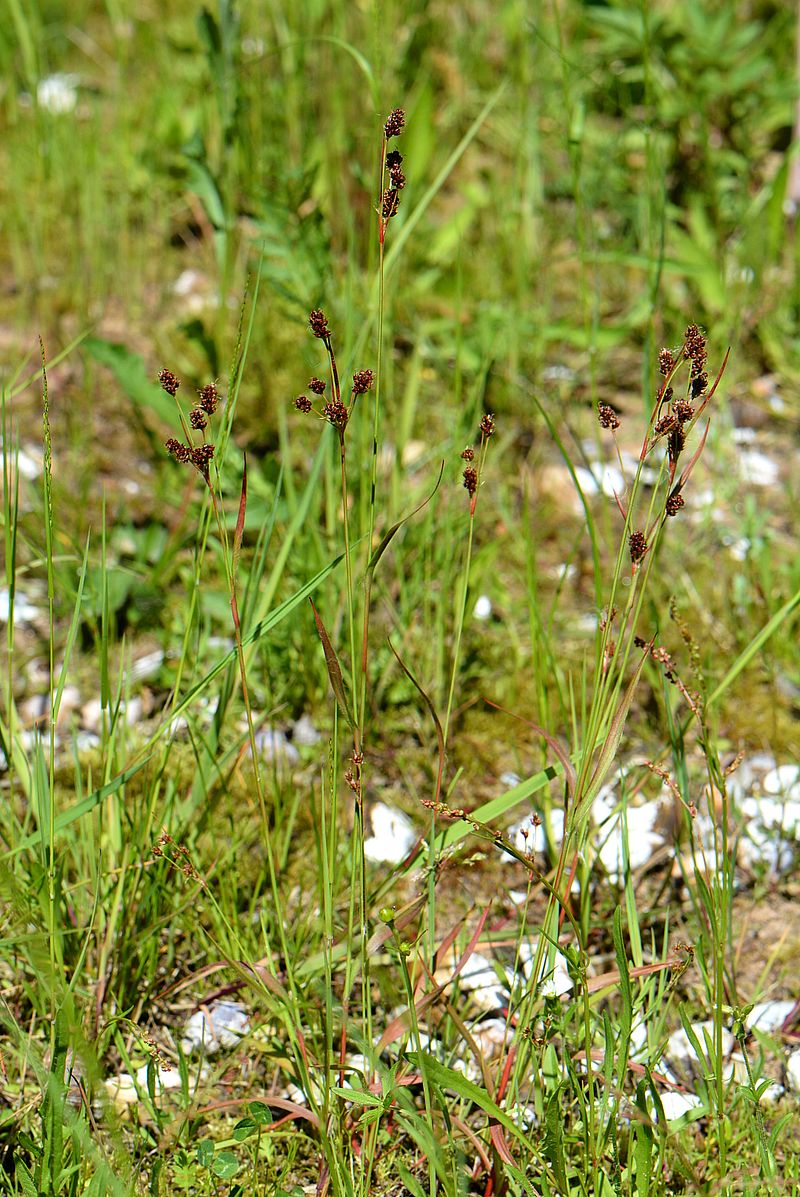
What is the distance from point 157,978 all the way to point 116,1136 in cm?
63

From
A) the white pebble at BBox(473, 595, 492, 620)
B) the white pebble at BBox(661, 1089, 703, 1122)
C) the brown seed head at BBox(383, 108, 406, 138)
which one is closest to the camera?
the brown seed head at BBox(383, 108, 406, 138)

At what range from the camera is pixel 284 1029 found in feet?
5.27

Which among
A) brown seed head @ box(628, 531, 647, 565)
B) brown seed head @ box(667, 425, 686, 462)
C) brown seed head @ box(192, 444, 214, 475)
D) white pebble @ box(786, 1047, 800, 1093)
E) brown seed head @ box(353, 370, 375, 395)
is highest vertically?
brown seed head @ box(353, 370, 375, 395)

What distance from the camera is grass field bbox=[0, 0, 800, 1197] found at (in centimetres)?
137

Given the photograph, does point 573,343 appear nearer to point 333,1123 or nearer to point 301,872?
point 301,872

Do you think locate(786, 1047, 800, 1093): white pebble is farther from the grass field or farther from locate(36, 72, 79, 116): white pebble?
locate(36, 72, 79, 116): white pebble

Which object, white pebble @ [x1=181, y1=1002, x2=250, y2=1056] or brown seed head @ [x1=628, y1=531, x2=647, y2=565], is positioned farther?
white pebble @ [x1=181, y1=1002, x2=250, y2=1056]

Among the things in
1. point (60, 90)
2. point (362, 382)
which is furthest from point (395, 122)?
point (60, 90)

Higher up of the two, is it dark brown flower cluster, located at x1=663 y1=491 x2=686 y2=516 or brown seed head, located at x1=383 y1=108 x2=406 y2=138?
brown seed head, located at x1=383 y1=108 x2=406 y2=138

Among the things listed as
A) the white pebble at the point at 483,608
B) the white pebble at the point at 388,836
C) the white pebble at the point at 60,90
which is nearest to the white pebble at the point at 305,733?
the white pebble at the point at 388,836

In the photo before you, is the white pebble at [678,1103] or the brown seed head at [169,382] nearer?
the brown seed head at [169,382]

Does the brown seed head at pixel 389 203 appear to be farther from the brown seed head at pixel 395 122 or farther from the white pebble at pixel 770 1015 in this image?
the white pebble at pixel 770 1015

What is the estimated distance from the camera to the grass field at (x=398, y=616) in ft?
4.50

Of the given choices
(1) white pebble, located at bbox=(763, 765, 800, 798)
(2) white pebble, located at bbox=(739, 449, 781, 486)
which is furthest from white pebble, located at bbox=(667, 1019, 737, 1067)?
(2) white pebble, located at bbox=(739, 449, 781, 486)
